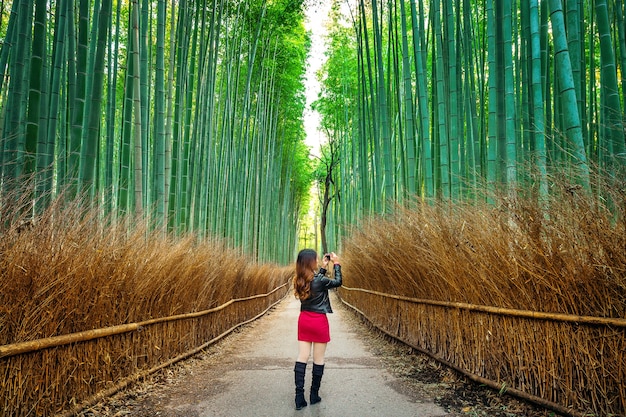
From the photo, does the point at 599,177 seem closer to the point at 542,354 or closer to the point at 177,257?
the point at 542,354

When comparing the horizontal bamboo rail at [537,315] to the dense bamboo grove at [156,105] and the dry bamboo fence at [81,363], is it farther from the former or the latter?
the dense bamboo grove at [156,105]

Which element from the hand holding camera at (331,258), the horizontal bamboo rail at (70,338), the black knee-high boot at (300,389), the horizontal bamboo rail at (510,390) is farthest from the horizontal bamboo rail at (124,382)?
the horizontal bamboo rail at (510,390)

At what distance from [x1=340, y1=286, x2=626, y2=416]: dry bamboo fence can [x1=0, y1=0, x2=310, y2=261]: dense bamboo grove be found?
284 centimetres

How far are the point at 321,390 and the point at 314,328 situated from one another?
697mm

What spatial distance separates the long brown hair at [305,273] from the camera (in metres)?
3.31

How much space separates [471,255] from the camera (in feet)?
11.7

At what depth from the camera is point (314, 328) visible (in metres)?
3.30

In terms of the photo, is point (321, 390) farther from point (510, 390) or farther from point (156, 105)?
point (156, 105)

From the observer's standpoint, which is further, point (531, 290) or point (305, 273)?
point (305, 273)

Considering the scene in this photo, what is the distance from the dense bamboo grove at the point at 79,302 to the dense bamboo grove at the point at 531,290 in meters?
2.38

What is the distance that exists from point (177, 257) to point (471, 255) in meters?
2.63

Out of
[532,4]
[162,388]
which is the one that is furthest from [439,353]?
[532,4]

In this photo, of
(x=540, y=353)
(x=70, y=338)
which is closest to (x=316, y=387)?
(x=540, y=353)

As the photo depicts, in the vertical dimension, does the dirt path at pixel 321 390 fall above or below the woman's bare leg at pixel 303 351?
below
